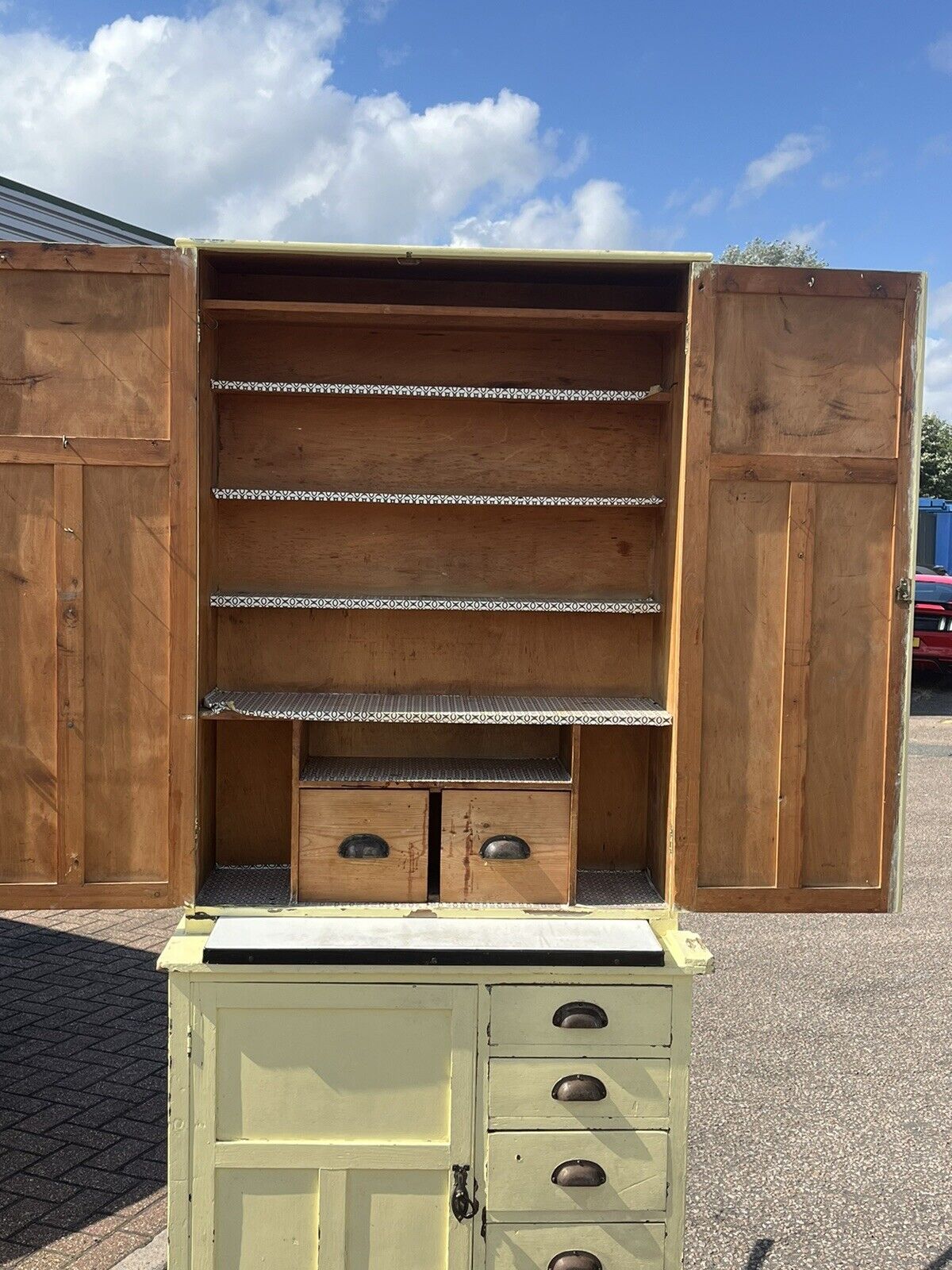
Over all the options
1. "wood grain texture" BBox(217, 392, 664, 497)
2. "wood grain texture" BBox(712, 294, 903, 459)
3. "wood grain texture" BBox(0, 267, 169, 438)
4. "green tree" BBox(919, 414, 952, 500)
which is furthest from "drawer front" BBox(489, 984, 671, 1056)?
"green tree" BBox(919, 414, 952, 500)

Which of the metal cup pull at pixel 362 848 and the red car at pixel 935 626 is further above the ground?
the red car at pixel 935 626

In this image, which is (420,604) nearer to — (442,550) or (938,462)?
(442,550)

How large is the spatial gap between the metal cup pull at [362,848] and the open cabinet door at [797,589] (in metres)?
0.77

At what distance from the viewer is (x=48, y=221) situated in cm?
692

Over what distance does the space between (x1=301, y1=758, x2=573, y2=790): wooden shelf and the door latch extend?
3.06 ft

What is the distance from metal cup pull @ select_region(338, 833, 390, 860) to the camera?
9.43 ft

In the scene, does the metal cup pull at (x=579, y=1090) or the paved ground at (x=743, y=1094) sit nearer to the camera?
the metal cup pull at (x=579, y=1090)

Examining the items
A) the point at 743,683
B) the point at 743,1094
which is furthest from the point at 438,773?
the point at 743,1094

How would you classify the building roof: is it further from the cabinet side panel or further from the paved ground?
the cabinet side panel

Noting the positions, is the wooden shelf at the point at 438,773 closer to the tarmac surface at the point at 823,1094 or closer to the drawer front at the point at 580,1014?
the drawer front at the point at 580,1014

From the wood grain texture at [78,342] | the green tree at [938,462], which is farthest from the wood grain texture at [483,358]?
the green tree at [938,462]

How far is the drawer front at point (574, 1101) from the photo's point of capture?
7.54 feet

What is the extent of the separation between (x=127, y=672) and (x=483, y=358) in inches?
52.2

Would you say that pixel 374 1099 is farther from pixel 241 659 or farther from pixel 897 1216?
pixel 897 1216
